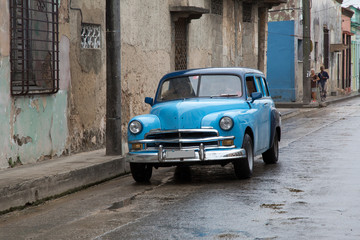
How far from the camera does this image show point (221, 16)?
22609 mm

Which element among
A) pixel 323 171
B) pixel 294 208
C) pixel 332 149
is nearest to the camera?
pixel 294 208

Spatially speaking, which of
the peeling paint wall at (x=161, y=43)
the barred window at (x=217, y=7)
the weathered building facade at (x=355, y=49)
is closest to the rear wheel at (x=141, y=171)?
the peeling paint wall at (x=161, y=43)

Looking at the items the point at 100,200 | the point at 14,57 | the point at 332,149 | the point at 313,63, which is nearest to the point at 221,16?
the point at 332,149

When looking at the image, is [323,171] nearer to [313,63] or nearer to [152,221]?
[152,221]

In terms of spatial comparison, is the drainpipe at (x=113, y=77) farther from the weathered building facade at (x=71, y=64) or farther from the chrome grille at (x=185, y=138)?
the chrome grille at (x=185, y=138)

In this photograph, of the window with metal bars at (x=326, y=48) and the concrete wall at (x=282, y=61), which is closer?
the concrete wall at (x=282, y=61)

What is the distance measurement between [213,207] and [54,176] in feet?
8.43

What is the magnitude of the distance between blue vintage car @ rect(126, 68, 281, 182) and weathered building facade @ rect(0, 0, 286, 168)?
2132mm

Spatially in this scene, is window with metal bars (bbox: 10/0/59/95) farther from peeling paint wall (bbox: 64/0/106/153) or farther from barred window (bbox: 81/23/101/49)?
barred window (bbox: 81/23/101/49)

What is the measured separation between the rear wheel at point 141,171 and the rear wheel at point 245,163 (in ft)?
4.14

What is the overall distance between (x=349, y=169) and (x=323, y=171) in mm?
448

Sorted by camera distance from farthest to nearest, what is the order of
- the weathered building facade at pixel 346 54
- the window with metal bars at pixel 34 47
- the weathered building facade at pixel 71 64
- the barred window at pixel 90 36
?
the weathered building facade at pixel 346 54 → the barred window at pixel 90 36 → the window with metal bars at pixel 34 47 → the weathered building facade at pixel 71 64

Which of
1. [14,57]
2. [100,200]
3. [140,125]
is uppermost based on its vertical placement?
[14,57]

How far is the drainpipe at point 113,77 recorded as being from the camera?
1202cm
